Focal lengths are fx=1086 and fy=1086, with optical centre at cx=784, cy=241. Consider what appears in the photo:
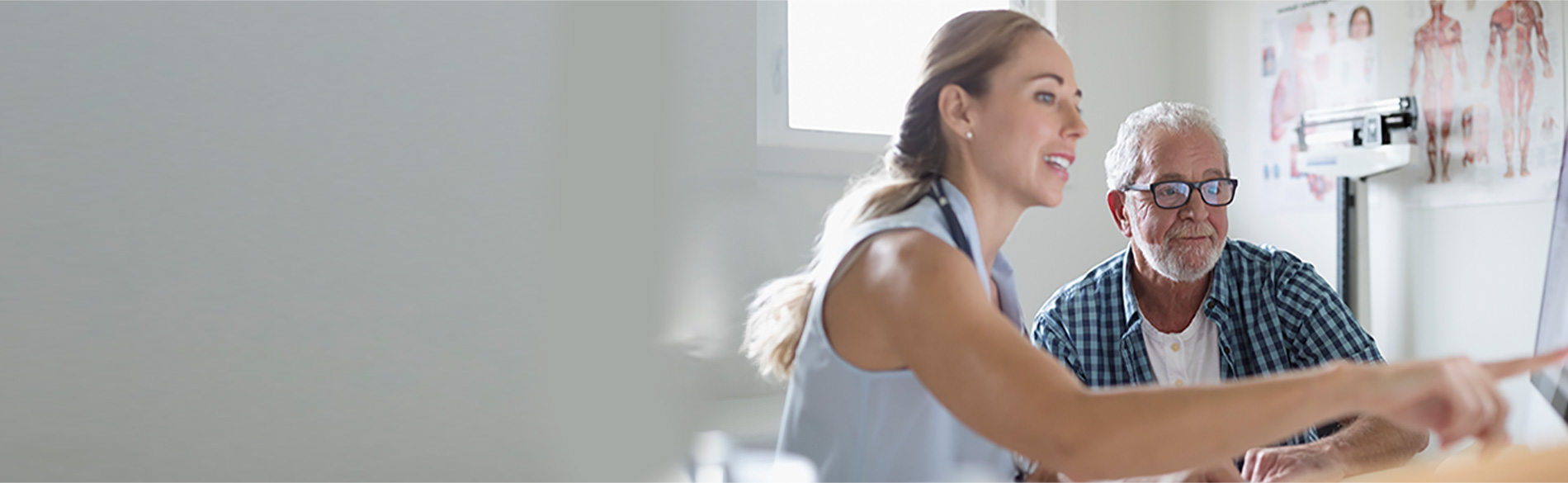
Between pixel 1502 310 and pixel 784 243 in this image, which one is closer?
pixel 784 243

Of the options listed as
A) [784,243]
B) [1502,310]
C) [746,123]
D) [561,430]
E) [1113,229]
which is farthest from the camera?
[1113,229]

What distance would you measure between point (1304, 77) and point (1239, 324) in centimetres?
139

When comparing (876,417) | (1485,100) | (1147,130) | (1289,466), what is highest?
(1485,100)

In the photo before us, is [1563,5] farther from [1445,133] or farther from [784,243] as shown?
[784,243]

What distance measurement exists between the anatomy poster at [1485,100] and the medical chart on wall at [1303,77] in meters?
0.11

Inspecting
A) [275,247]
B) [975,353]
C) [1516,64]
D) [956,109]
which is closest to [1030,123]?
[956,109]

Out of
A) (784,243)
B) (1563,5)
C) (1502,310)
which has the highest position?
(1563,5)

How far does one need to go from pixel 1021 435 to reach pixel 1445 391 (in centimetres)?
22

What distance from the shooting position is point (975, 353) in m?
0.62

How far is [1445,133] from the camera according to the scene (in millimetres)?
2291

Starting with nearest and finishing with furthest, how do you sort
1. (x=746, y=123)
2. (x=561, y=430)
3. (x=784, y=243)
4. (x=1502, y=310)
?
(x=561, y=430), (x=746, y=123), (x=784, y=243), (x=1502, y=310)

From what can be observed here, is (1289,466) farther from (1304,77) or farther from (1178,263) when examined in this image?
(1304,77)

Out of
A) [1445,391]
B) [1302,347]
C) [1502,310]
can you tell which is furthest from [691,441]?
[1502,310]

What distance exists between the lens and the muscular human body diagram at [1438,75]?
2.28 metres
